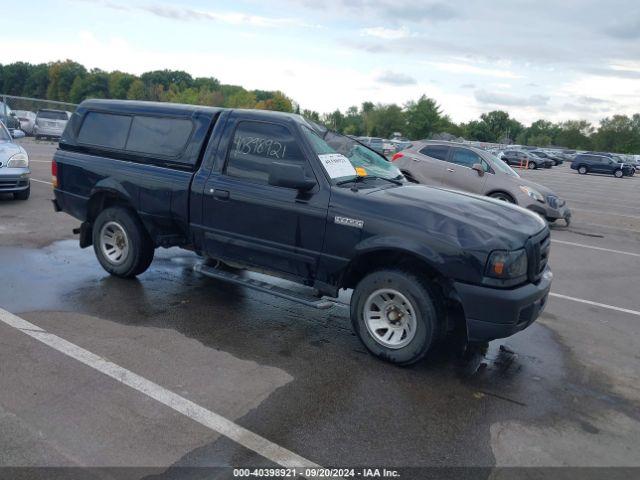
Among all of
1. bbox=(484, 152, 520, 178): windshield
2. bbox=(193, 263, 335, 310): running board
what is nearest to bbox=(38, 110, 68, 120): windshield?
bbox=(484, 152, 520, 178): windshield

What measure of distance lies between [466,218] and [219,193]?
2309 millimetres

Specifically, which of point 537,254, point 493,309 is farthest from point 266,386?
point 537,254

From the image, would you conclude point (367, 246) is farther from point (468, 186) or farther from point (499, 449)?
point (468, 186)

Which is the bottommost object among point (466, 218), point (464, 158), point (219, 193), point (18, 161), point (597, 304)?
point (597, 304)

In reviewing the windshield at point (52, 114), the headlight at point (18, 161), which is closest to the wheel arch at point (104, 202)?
the headlight at point (18, 161)

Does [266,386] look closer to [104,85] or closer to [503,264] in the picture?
[503,264]

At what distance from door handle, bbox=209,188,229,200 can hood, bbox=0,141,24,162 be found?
6.91m

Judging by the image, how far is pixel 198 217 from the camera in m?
5.48

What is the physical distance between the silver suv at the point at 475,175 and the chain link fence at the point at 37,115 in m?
17.9

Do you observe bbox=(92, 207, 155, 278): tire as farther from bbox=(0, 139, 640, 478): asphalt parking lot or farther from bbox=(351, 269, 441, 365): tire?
bbox=(351, 269, 441, 365): tire

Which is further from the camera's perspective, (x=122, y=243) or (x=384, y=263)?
(x=122, y=243)

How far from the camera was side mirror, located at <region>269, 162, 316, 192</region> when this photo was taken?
4.64 m

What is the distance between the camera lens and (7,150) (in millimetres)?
10430

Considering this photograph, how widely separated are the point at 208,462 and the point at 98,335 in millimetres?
2131
